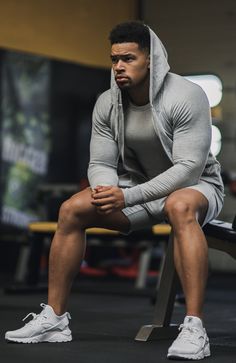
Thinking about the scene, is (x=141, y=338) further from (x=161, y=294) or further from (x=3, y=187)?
(x=3, y=187)

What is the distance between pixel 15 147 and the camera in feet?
25.5

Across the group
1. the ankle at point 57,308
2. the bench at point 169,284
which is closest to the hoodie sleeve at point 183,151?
the bench at point 169,284

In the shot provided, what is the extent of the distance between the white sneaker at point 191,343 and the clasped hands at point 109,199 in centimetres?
45

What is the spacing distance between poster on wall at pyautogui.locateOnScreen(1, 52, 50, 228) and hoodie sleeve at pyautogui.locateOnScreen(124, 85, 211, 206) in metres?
4.57

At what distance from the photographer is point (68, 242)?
315 centimetres

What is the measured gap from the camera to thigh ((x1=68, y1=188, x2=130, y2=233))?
3.12 metres

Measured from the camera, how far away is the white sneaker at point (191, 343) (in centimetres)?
282

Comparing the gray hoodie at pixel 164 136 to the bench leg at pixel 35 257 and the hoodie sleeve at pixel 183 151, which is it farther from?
the bench leg at pixel 35 257

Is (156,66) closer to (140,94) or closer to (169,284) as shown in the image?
(140,94)

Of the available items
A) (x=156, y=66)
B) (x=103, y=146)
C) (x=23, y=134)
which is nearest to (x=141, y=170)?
(x=103, y=146)

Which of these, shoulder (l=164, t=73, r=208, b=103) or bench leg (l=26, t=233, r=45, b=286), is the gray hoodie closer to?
shoulder (l=164, t=73, r=208, b=103)

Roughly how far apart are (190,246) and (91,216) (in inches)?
15.6

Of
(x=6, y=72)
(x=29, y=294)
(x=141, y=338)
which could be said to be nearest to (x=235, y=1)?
(x=6, y=72)

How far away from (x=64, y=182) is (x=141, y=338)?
16.1 feet
